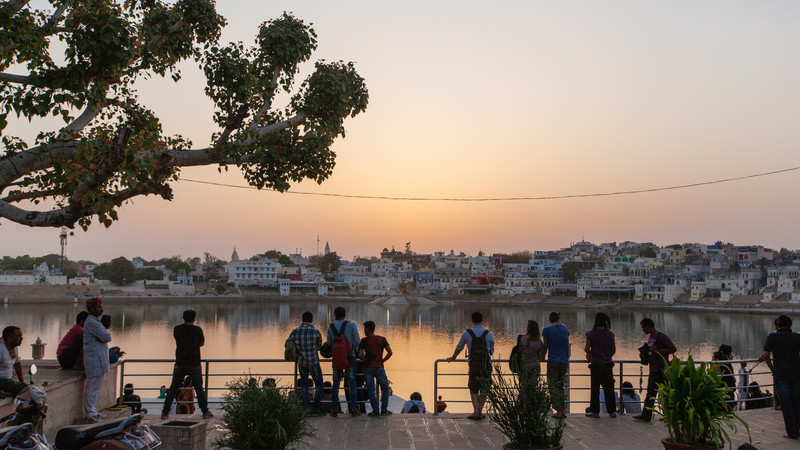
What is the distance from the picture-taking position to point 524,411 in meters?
5.11

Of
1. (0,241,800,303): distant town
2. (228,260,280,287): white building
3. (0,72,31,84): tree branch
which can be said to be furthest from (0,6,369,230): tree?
A: (228,260,280,287): white building

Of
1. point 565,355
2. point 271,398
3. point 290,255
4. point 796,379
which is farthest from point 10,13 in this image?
point 290,255

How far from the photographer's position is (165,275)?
11569cm

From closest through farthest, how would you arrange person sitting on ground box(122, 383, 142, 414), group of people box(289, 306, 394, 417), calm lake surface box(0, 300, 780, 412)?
group of people box(289, 306, 394, 417) < person sitting on ground box(122, 383, 142, 414) < calm lake surface box(0, 300, 780, 412)

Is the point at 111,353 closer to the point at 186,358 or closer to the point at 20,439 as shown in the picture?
the point at 186,358

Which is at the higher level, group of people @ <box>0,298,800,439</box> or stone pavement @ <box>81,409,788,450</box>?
group of people @ <box>0,298,800,439</box>

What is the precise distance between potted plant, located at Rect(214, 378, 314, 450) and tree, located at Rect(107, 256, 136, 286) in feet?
363

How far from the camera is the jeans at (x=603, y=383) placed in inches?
301

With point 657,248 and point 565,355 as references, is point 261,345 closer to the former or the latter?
point 565,355

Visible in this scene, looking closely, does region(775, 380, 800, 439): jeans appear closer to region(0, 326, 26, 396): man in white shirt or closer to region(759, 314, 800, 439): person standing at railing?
region(759, 314, 800, 439): person standing at railing

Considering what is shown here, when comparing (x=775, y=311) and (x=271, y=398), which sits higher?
(x=271, y=398)

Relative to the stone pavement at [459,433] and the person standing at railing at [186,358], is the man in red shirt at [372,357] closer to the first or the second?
the stone pavement at [459,433]

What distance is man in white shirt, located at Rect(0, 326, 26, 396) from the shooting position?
18.2 feet

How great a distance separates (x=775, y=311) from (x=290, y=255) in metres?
105
